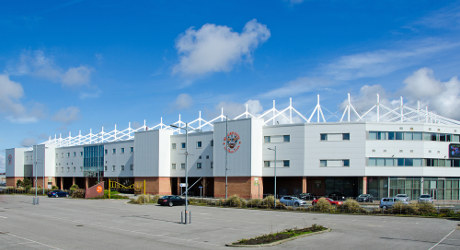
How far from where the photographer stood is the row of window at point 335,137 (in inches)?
2496

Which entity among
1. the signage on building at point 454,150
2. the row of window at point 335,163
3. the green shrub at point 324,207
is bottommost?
the green shrub at point 324,207

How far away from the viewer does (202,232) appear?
26750mm

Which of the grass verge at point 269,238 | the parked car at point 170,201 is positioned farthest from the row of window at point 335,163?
the grass verge at point 269,238

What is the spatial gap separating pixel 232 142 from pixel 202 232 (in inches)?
1614

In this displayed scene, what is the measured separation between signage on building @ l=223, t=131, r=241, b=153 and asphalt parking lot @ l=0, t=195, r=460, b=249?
30505mm

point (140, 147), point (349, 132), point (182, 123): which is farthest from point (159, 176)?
point (349, 132)

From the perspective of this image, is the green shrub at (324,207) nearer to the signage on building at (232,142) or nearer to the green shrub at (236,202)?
the green shrub at (236,202)

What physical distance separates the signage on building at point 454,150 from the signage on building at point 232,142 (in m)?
32.4

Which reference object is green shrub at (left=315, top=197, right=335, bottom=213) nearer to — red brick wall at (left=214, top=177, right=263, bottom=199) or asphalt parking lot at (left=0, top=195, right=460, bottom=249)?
asphalt parking lot at (left=0, top=195, right=460, bottom=249)

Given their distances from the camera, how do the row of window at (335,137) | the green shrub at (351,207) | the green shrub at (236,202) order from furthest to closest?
the row of window at (335,137) → the green shrub at (236,202) → the green shrub at (351,207)

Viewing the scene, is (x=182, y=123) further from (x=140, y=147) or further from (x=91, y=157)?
(x=91, y=157)

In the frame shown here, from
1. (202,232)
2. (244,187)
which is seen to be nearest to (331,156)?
(244,187)

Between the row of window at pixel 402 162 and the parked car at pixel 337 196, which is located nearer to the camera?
the parked car at pixel 337 196

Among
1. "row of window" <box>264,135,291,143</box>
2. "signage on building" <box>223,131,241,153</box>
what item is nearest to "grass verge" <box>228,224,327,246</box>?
"row of window" <box>264,135,291,143</box>
